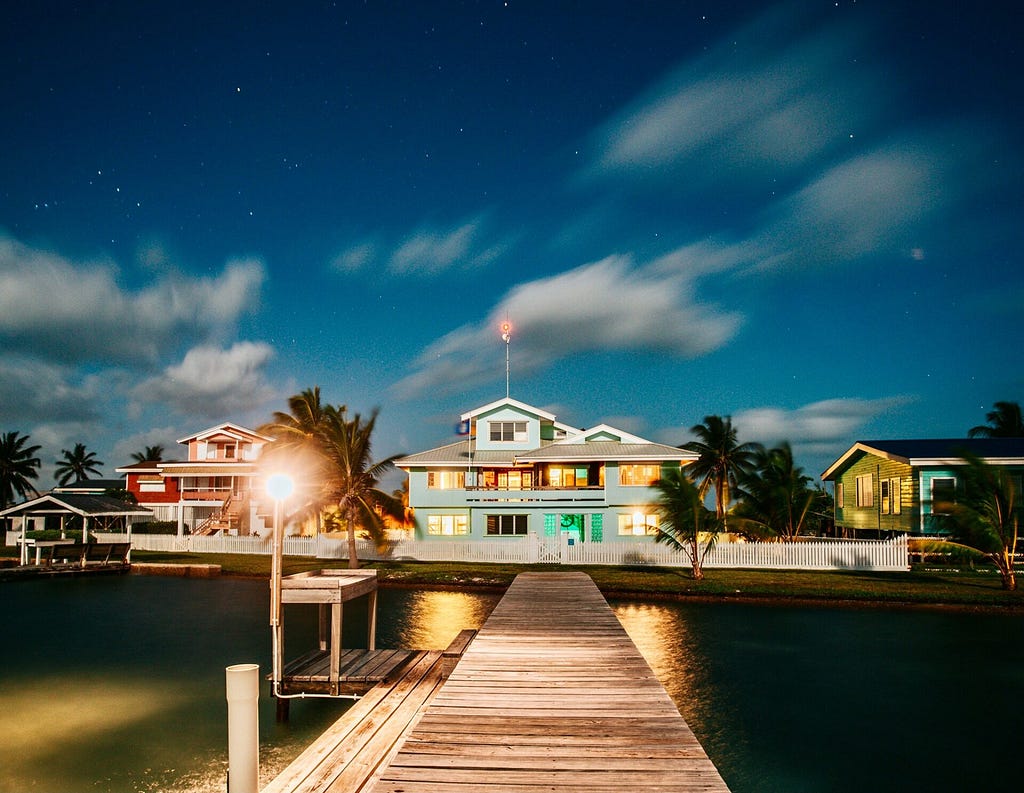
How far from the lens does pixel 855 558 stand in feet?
104

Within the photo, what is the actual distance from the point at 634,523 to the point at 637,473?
2898mm

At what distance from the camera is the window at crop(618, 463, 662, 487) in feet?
139

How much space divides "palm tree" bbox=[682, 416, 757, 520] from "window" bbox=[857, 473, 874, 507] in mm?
14176

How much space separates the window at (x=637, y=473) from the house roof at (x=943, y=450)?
12139 millimetres

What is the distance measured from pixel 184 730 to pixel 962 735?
11.7m

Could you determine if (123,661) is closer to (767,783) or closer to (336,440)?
(767,783)

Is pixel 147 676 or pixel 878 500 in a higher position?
pixel 878 500

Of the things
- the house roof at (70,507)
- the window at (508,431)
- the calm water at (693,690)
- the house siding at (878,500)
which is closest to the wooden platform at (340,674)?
the calm water at (693,690)

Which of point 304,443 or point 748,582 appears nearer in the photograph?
point 748,582

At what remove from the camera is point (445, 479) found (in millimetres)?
44906

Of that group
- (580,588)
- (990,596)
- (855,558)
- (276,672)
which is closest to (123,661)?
(276,672)

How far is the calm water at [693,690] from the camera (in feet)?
31.7

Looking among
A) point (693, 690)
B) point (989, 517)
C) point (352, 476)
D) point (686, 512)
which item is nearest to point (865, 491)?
point (989, 517)

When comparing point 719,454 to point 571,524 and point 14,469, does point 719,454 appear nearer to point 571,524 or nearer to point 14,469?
point 571,524
